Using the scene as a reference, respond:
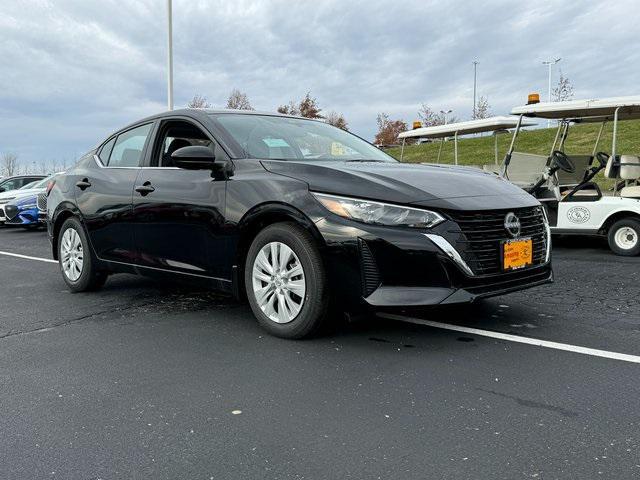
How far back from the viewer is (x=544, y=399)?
2.97 m

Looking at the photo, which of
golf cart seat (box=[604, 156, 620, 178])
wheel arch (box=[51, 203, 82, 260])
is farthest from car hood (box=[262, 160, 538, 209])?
golf cart seat (box=[604, 156, 620, 178])

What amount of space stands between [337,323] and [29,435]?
2.17 meters

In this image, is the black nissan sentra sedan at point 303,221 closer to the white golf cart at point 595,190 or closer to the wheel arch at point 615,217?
the white golf cart at point 595,190

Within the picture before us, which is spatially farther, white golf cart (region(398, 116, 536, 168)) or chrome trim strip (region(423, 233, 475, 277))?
white golf cart (region(398, 116, 536, 168))

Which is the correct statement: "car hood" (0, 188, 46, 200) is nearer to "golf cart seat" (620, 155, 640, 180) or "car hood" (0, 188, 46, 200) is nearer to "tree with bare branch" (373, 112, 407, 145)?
"golf cart seat" (620, 155, 640, 180)

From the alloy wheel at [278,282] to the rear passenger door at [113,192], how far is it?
155 cm

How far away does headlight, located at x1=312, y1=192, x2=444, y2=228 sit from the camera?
3.65 m

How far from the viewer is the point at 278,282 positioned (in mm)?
4043

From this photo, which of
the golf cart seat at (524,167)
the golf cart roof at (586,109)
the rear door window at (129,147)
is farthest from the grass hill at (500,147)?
the rear door window at (129,147)

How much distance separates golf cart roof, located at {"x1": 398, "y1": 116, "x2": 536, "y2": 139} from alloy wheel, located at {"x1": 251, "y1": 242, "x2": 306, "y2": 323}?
721 centimetres

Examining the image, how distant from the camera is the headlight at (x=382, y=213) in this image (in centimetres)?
365

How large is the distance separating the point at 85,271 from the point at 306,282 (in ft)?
9.44

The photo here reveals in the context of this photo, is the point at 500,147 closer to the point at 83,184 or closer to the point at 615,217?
the point at 615,217

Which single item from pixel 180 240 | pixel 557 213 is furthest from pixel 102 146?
pixel 557 213
